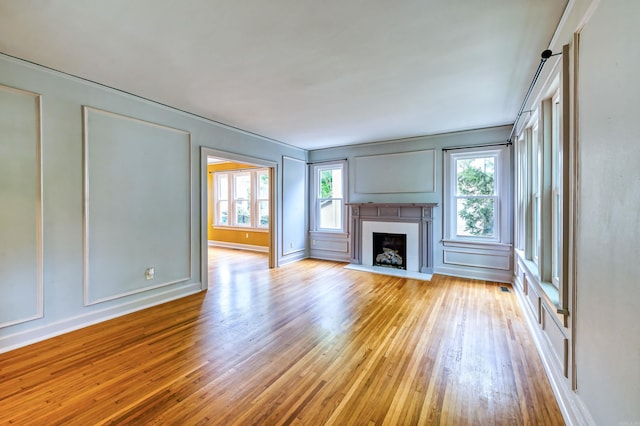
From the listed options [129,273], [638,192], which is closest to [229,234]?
[129,273]

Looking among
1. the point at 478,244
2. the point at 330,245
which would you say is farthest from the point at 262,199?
the point at 478,244

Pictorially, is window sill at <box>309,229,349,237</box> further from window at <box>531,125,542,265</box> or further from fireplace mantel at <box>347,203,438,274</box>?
window at <box>531,125,542,265</box>

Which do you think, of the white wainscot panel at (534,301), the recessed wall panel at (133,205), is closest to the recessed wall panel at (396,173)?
the white wainscot panel at (534,301)

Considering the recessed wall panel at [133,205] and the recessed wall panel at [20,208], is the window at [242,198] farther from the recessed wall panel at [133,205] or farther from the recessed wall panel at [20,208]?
the recessed wall panel at [20,208]

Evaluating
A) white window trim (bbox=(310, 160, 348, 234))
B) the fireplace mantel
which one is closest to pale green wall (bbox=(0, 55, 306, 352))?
white window trim (bbox=(310, 160, 348, 234))

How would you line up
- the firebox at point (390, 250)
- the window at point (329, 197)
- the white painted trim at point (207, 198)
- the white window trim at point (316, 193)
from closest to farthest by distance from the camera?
the white painted trim at point (207, 198), the firebox at point (390, 250), the white window trim at point (316, 193), the window at point (329, 197)

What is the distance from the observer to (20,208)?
2500 millimetres

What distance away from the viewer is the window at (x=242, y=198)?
302 inches

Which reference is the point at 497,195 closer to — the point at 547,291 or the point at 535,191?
the point at 535,191

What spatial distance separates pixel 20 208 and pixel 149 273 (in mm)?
1390

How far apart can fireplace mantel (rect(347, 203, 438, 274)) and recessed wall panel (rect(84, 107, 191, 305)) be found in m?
3.31

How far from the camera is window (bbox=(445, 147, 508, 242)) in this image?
464 centimetres

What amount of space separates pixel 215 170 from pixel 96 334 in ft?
20.8

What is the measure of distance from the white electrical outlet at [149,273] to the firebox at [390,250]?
3.96 meters
